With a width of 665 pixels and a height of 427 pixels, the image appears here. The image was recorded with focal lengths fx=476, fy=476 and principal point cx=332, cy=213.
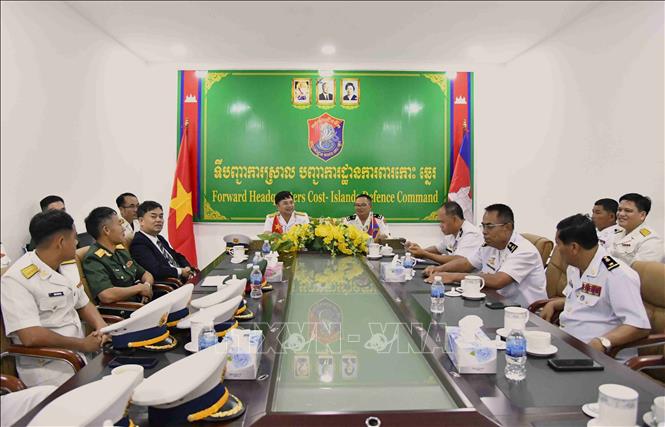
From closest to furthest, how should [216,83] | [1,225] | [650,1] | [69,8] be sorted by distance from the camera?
1. [1,225]
2. [650,1]
3. [69,8]
4. [216,83]

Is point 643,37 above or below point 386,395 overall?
above

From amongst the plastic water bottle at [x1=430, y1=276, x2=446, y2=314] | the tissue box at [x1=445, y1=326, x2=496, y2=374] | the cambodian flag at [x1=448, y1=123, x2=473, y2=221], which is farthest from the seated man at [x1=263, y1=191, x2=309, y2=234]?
the tissue box at [x1=445, y1=326, x2=496, y2=374]

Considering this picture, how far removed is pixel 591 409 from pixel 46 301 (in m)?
2.04

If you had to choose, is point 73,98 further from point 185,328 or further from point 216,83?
point 185,328

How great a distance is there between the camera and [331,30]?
4.63 metres

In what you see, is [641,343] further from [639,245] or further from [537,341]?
[639,245]

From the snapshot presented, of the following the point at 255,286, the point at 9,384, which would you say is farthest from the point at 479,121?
the point at 9,384

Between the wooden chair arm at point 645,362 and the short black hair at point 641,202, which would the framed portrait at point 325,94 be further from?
the wooden chair arm at point 645,362

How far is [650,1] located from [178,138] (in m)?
4.90

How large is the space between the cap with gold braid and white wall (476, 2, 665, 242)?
362 centimetres

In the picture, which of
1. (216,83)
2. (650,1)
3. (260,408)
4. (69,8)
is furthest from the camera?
(216,83)

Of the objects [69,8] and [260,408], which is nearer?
[260,408]

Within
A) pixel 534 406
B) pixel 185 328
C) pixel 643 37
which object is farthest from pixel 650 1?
pixel 185 328

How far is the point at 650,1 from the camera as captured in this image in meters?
3.60
